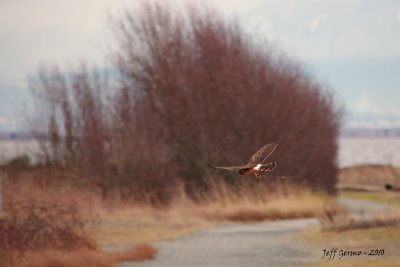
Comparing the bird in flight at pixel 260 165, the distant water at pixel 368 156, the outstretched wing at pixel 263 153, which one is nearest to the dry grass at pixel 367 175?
the distant water at pixel 368 156

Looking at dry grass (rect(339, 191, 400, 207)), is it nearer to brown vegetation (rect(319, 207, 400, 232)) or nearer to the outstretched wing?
brown vegetation (rect(319, 207, 400, 232))

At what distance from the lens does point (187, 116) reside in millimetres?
31266

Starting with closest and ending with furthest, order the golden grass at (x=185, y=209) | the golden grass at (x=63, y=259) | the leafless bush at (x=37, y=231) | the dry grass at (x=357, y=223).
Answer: the golden grass at (x=63, y=259)
the leafless bush at (x=37, y=231)
the dry grass at (x=357, y=223)
the golden grass at (x=185, y=209)

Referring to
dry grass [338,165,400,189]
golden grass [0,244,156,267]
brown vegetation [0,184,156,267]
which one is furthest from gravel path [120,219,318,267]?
dry grass [338,165,400,189]

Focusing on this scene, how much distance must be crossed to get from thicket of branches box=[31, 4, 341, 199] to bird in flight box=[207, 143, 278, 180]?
21.3m

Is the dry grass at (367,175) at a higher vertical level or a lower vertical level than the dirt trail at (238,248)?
lower

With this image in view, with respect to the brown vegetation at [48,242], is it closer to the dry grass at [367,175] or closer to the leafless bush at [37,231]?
the leafless bush at [37,231]

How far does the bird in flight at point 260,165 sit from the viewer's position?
7.05m

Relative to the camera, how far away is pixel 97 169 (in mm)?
32344

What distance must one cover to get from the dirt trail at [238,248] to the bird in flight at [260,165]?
9.39 metres

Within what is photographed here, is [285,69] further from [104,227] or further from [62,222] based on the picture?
[62,222]

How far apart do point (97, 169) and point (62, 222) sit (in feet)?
45.7

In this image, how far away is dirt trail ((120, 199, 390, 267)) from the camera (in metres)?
17.4

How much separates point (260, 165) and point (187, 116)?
2400cm
